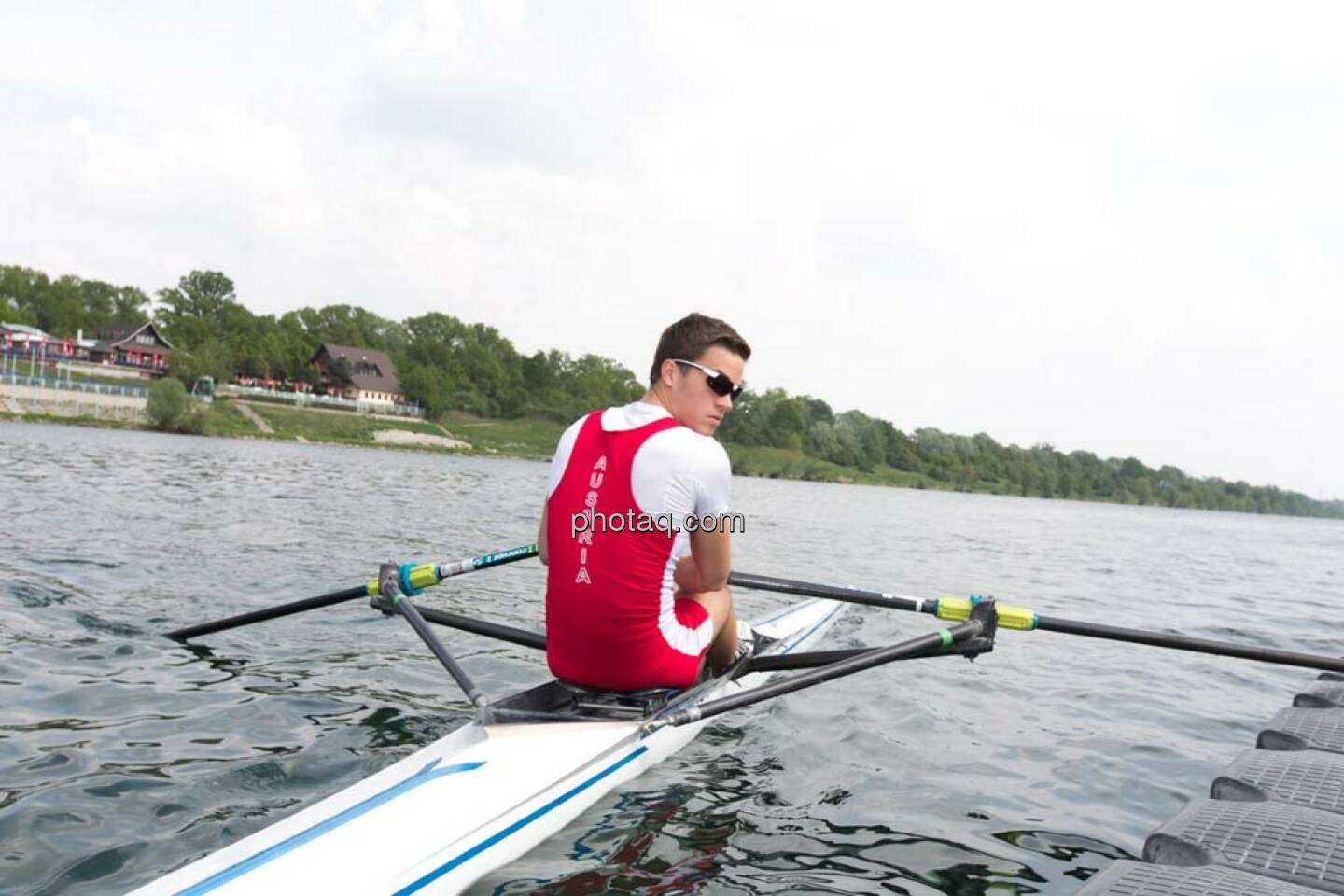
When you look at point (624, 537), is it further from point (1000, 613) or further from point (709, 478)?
point (1000, 613)

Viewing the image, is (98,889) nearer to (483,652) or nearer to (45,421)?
(483,652)

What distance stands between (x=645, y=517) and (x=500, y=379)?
127m

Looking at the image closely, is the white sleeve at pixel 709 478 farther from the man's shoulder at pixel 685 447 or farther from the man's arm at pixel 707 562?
the man's arm at pixel 707 562

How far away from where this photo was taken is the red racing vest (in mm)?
4262

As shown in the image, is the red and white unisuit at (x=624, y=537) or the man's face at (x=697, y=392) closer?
the red and white unisuit at (x=624, y=537)

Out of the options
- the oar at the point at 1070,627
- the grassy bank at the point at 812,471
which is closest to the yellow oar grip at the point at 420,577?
the oar at the point at 1070,627

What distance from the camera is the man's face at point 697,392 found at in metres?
4.48

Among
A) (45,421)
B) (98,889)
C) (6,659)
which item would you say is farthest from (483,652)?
(45,421)

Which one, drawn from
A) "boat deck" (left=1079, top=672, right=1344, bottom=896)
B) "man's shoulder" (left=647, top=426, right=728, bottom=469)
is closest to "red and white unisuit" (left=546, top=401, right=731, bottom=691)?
"man's shoulder" (left=647, top=426, right=728, bottom=469)

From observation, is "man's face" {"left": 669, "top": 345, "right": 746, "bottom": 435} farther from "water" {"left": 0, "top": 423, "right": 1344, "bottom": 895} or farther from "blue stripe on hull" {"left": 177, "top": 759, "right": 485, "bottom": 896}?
"water" {"left": 0, "top": 423, "right": 1344, "bottom": 895}

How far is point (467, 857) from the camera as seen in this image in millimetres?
3721

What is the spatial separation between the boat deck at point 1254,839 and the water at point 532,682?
614 mm

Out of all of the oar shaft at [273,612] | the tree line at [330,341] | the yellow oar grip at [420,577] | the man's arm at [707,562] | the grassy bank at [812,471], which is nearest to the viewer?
the man's arm at [707,562]

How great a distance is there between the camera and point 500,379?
12838 centimetres
